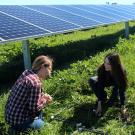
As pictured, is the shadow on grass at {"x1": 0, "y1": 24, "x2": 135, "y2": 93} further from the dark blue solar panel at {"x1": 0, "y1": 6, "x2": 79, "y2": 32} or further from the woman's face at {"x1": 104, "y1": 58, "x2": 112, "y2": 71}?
the woman's face at {"x1": 104, "y1": 58, "x2": 112, "y2": 71}

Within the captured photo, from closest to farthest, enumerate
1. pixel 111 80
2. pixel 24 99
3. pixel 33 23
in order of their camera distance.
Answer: pixel 24 99 < pixel 111 80 < pixel 33 23

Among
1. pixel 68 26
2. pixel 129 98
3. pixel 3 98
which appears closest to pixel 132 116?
pixel 129 98

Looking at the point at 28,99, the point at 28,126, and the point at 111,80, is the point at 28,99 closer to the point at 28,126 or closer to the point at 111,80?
the point at 28,126

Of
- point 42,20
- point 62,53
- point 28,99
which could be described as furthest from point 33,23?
point 28,99

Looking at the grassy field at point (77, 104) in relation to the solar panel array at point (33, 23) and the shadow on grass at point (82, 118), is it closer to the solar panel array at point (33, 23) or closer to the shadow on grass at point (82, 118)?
the shadow on grass at point (82, 118)

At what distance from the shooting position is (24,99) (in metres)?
5.91

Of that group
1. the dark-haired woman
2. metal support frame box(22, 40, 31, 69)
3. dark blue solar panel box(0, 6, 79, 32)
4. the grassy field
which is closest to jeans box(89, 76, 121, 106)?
the dark-haired woman

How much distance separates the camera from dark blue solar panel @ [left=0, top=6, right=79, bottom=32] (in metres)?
11.4

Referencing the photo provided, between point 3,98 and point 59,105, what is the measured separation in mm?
1219

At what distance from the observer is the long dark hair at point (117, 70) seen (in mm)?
7042

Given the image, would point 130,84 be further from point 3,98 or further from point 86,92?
point 3,98

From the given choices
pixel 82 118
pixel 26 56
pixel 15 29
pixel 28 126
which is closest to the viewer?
pixel 28 126

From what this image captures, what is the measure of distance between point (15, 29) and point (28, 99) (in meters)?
Answer: 4.60

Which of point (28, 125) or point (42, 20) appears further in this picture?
point (42, 20)
